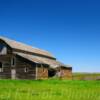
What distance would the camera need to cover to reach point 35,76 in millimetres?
48375

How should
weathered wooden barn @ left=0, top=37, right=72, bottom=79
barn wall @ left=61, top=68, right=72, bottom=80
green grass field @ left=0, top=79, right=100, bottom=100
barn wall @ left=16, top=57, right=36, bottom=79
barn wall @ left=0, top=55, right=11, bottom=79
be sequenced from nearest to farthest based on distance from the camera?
green grass field @ left=0, top=79, right=100, bottom=100 < barn wall @ left=16, top=57, right=36, bottom=79 < weathered wooden barn @ left=0, top=37, right=72, bottom=79 < barn wall @ left=0, top=55, right=11, bottom=79 < barn wall @ left=61, top=68, right=72, bottom=80

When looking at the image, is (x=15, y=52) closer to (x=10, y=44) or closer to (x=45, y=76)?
(x=10, y=44)

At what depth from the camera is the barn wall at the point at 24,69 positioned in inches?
1909

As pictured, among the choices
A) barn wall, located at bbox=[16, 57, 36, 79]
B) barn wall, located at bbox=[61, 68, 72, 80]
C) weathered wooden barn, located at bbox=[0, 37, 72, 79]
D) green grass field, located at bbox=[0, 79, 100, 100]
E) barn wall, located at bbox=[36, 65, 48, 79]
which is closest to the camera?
green grass field, located at bbox=[0, 79, 100, 100]

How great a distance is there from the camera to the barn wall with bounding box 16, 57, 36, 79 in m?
48.5

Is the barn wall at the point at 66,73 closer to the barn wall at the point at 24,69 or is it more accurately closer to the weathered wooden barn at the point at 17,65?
the weathered wooden barn at the point at 17,65

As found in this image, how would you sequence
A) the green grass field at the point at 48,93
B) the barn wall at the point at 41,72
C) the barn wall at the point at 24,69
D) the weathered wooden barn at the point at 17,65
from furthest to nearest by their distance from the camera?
the barn wall at the point at 41,72
the weathered wooden barn at the point at 17,65
the barn wall at the point at 24,69
the green grass field at the point at 48,93

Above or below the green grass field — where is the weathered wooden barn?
above

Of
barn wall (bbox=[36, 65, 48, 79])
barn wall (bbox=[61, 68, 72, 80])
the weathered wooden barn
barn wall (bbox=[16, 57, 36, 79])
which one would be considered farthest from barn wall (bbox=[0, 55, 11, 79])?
barn wall (bbox=[61, 68, 72, 80])

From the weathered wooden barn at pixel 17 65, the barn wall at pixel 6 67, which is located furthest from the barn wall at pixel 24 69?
the barn wall at pixel 6 67

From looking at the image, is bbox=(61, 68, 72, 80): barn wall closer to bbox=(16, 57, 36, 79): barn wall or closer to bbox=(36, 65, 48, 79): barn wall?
bbox=(36, 65, 48, 79): barn wall

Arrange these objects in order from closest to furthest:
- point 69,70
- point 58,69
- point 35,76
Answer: point 35,76 → point 58,69 → point 69,70

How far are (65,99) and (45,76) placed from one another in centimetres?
3498

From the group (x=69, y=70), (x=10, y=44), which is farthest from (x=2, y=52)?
(x=69, y=70)
